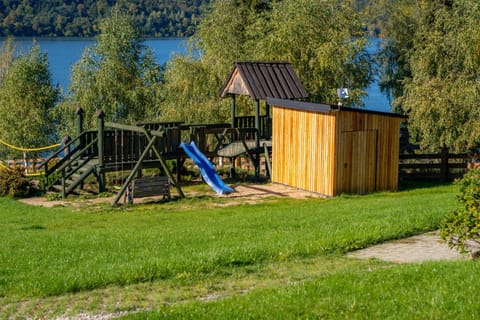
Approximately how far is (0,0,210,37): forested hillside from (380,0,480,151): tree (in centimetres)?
10615

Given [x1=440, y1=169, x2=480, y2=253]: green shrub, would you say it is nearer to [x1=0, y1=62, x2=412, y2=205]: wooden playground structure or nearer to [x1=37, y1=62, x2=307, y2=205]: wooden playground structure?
[x1=0, y1=62, x2=412, y2=205]: wooden playground structure

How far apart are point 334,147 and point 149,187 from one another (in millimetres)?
5745

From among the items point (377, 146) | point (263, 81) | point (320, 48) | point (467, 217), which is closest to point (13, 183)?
point (263, 81)

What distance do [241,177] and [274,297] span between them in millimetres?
17438

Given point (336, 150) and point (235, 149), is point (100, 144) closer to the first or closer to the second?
point (235, 149)

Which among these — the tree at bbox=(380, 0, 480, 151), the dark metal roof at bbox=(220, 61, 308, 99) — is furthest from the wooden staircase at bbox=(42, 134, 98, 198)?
the tree at bbox=(380, 0, 480, 151)

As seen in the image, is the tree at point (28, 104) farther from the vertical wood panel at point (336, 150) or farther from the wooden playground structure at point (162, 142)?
the vertical wood panel at point (336, 150)

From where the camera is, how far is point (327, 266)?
452 inches

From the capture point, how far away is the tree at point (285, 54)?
33.6 metres

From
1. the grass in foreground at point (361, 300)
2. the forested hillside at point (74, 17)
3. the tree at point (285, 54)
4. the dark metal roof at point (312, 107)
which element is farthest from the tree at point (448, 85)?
the forested hillside at point (74, 17)

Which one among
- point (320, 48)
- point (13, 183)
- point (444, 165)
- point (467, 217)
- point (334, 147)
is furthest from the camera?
point (320, 48)

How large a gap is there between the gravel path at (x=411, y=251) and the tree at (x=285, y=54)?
20.1 meters

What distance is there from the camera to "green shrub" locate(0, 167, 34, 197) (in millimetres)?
23141

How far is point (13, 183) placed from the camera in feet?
75.9
